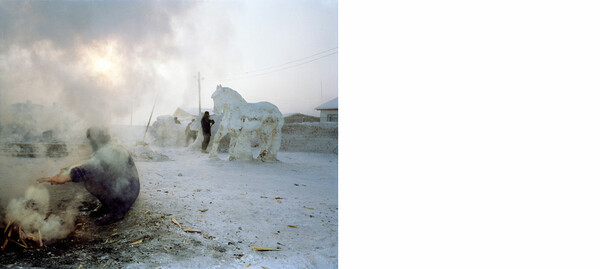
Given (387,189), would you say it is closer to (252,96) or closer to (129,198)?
(252,96)

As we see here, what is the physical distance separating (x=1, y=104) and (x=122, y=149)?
53 cm

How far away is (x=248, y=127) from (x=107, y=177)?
169 centimetres

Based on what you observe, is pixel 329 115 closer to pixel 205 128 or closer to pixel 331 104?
pixel 331 104

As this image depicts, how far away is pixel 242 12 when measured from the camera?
1834 mm

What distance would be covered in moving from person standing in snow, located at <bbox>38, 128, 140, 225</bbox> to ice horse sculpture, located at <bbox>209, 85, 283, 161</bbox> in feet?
2.27

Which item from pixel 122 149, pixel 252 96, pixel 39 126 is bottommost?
pixel 122 149

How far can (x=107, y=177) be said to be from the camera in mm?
1466

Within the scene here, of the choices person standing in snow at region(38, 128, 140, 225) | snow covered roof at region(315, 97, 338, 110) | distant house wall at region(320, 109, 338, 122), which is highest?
snow covered roof at region(315, 97, 338, 110)

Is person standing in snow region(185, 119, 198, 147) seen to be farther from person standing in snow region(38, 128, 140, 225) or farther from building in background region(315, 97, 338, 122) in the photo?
building in background region(315, 97, 338, 122)

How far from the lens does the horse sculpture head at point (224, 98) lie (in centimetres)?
187

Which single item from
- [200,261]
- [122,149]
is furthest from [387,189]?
[122,149]

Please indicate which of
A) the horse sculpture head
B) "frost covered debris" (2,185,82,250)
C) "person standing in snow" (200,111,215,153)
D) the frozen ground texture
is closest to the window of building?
the frozen ground texture

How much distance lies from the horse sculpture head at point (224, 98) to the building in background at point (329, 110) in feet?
1.74

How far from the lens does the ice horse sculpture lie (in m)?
2.25
